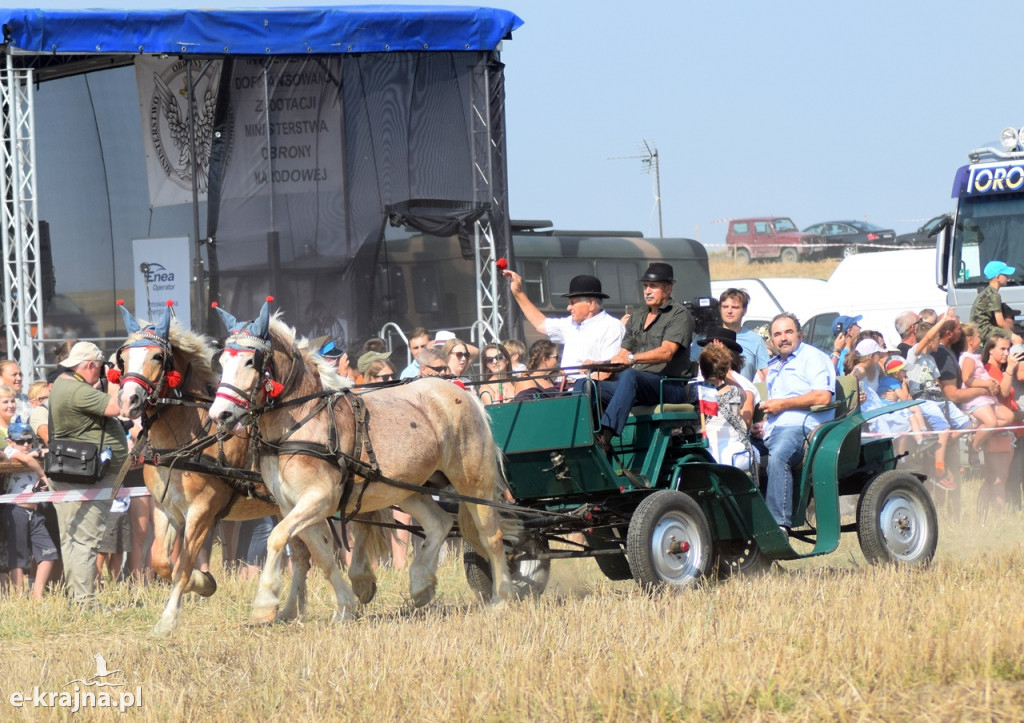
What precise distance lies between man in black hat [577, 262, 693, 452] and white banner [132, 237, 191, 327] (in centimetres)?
854

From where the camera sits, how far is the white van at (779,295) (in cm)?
2638

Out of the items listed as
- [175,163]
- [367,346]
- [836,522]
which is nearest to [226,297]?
[175,163]

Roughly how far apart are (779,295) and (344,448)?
20.4 meters

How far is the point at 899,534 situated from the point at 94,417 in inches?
209

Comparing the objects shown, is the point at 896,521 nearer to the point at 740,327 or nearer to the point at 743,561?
the point at 743,561

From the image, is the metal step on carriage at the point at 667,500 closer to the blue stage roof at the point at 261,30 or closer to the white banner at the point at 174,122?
the blue stage roof at the point at 261,30

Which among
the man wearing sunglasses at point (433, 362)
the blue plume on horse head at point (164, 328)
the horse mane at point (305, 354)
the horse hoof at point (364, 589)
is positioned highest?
the blue plume on horse head at point (164, 328)

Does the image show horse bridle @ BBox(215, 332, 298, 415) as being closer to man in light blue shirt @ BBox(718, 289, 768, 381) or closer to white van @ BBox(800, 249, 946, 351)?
man in light blue shirt @ BBox(718, 289, 768, 381)

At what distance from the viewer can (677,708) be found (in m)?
5.08

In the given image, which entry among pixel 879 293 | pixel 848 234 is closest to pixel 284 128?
pixel 879 293

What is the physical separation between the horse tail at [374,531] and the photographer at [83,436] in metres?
1.80

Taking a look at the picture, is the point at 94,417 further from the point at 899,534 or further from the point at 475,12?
the point at 475,12

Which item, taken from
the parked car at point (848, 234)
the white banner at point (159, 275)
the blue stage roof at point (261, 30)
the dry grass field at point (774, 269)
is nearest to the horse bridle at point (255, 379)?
the blue stage roof at point (261, 30)

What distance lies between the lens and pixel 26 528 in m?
9.84
